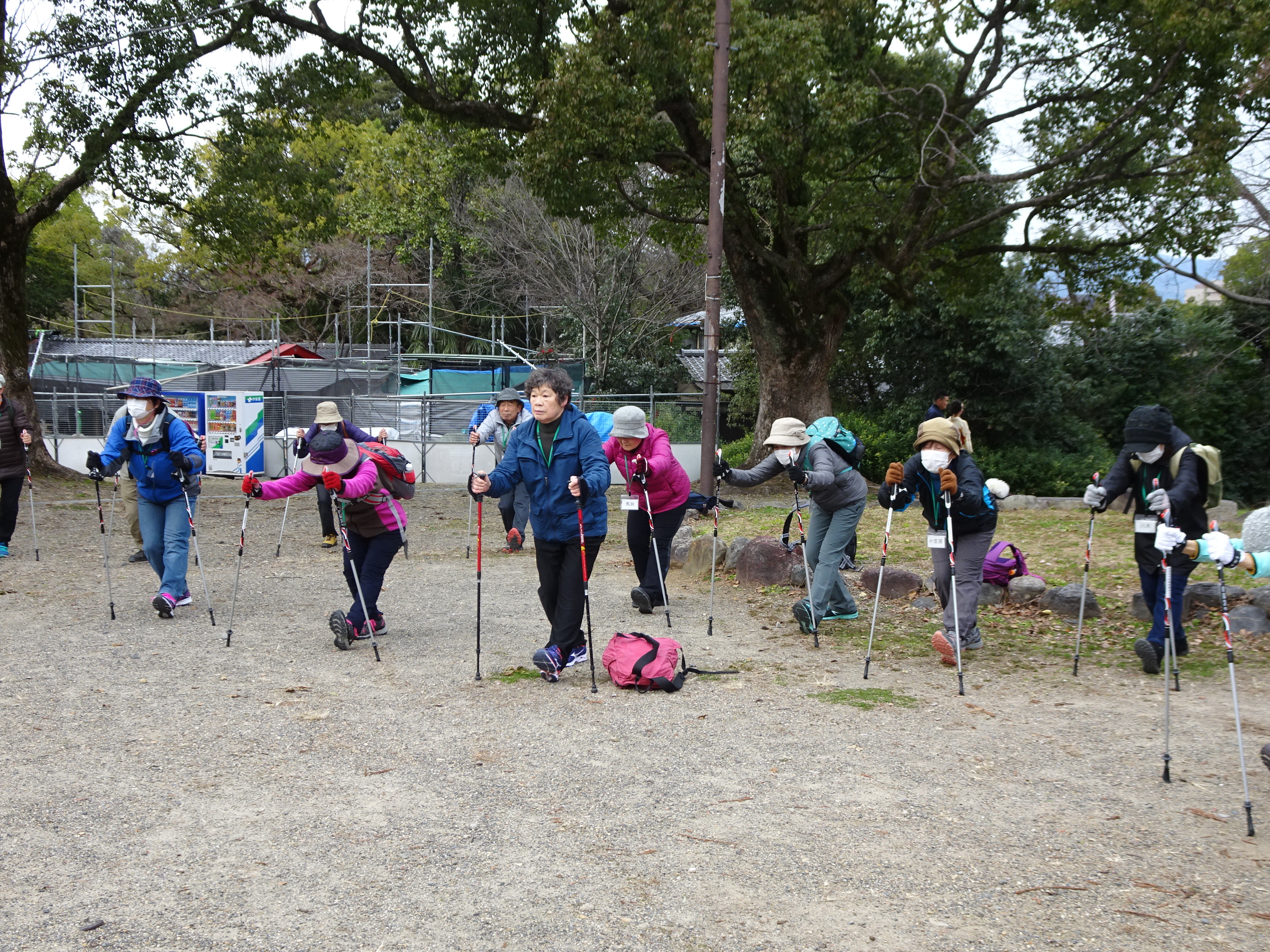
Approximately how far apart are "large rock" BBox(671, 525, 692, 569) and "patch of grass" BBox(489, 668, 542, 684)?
4431 mm

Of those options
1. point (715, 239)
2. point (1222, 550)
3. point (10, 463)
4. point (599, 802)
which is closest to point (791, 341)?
point (715, 239)

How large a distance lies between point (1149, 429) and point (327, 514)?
920 cm

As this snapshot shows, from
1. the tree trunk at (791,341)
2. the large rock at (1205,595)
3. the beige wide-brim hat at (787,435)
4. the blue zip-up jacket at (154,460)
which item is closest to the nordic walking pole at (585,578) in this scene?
the beige wide-brim hat at (787,435)

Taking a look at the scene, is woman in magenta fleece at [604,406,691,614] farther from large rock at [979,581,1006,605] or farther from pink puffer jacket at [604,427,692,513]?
large rock at [979,581,1006,605]

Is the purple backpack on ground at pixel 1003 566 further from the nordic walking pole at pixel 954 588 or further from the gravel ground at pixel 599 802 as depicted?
the nordic walking pole at pixel 954 588

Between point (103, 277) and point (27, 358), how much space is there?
38.2 m

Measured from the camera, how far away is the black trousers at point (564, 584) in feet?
22.0

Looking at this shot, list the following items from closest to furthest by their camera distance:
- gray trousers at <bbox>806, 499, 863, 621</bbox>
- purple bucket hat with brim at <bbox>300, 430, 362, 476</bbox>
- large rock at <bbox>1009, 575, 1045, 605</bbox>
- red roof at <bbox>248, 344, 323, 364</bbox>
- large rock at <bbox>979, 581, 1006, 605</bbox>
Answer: purple bucket hat with brim at <bbox>300, 430, 362, 476</bbox>
gray trousers at <bbox>806, 499, 863, 621</bbox>
large rock at <bbox>1009, 575, 1045, 605</bbox>
large rock at <bbox>979, 581, 1006, 605</bbox>
red roof at <bbox>248, 344, 323, 364</bbox>

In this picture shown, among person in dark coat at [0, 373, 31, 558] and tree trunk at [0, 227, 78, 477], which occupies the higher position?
tree trunk at [0, 227, 78, 477]

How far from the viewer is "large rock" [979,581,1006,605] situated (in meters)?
9.25

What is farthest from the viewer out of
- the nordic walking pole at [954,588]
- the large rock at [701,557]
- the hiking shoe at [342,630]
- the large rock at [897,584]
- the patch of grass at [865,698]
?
the large rock at [701,557]

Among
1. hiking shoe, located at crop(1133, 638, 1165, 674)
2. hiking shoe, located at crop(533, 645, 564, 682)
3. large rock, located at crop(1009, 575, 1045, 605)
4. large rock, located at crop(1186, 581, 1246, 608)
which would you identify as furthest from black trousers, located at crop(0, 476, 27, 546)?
large rock, located at crop(1186, 581, 1246, 608)

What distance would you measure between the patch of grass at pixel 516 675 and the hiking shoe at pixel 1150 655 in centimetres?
398

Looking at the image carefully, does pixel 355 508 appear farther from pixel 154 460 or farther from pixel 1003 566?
pixel 1003 566
